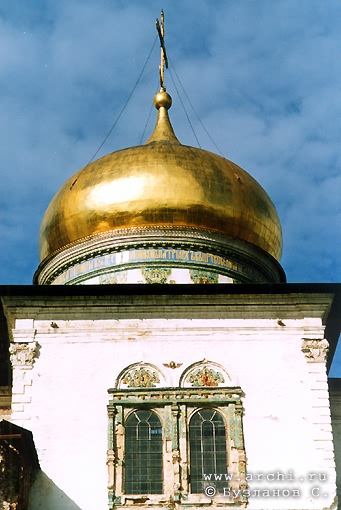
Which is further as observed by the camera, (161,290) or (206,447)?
(161,290)

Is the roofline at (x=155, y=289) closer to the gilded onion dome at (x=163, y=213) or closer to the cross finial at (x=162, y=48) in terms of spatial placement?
the gilded onion dome at (x=163, y=213)

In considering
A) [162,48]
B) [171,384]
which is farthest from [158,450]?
[162,48]

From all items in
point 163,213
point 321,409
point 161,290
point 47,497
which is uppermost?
point 163,213

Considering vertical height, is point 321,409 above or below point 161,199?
below

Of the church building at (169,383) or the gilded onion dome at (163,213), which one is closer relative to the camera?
the church building at (169,383)

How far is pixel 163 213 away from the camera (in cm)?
1856

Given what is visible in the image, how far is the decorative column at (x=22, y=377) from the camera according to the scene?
1559cm

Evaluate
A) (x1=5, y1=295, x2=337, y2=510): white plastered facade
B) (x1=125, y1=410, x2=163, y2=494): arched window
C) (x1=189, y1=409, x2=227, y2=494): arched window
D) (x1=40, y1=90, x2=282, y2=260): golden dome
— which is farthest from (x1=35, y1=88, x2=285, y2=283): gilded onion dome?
(x1=125, y1=410, x2=163, y2=494): arched window

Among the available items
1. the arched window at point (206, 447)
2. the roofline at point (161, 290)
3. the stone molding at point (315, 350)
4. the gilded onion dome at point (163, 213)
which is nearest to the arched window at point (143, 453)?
the arched window at point (206, 447)

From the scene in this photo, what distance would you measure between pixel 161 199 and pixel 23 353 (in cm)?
397

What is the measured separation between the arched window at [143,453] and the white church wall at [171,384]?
34 cm

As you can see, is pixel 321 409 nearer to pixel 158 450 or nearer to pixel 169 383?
pixel 169 383

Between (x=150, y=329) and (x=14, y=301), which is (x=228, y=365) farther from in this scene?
(x=14, y=301)

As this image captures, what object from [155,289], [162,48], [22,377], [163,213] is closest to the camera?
[22,377]
